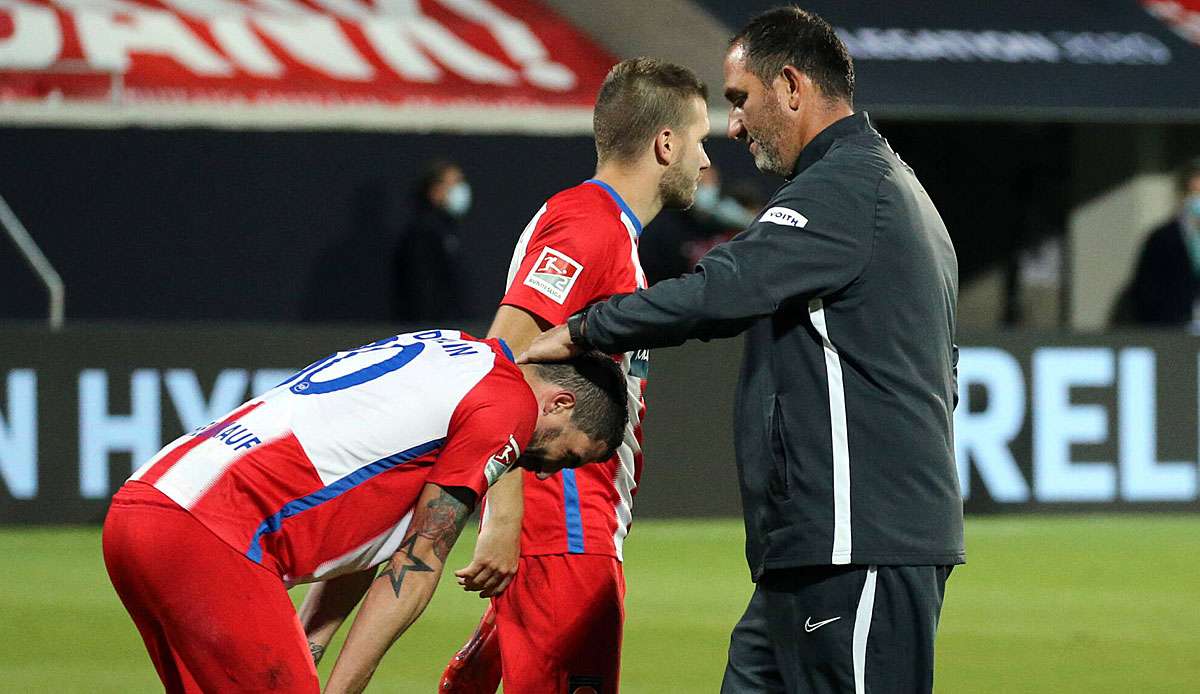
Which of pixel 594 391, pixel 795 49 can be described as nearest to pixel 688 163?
pixel 795 49

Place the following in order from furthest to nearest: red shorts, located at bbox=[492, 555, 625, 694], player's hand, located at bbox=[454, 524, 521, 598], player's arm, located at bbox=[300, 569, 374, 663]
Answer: red shorts, located at bbox=[492, 555, 625, 694] → player's arm, located at bbox=[300, 569, 374, 663] → player's hand, located at bbox=[454, 524, 521, 598]

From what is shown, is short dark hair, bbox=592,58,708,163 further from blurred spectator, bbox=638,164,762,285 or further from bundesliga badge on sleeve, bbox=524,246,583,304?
blurred spectator, bbox=638,164,762,285

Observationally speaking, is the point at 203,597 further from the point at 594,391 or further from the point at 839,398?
the point at 839,398

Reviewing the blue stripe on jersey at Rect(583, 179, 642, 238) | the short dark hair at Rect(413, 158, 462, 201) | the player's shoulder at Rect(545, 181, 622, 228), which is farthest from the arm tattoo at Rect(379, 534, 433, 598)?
the short dark hair at Rect(413, 158, 462, 201)

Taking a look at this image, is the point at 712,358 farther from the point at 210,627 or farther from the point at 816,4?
the point at 210,627

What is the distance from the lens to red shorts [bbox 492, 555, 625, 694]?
16.4 feet

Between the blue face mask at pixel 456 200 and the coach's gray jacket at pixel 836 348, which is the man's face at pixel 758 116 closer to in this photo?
the coach's gray jacket at pixel 836 348

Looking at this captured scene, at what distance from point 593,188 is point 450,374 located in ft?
4.40

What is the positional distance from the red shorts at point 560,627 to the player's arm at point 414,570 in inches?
37.5

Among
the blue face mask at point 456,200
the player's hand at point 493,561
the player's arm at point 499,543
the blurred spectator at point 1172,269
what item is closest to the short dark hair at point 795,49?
the player's arm at point 499,543

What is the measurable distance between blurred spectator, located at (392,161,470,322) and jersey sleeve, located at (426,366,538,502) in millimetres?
10759

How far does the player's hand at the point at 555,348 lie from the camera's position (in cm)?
428

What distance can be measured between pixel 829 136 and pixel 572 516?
4.42 feet

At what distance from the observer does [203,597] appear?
3965mm
